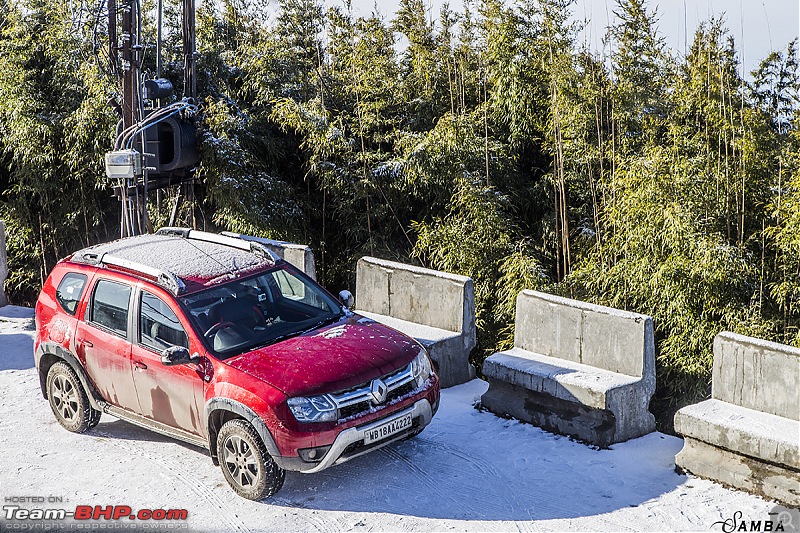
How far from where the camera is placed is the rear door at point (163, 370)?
5.60m

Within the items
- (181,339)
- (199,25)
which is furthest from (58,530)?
(199,25)

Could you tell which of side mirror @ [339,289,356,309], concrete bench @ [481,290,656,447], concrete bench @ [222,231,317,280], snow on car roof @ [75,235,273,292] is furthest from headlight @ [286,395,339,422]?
concrete bench @ [222,231,317,280]

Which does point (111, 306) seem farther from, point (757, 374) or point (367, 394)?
point (757, 374)

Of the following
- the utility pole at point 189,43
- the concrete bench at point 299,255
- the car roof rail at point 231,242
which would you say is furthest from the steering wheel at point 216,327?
the utility pole at point 189,43

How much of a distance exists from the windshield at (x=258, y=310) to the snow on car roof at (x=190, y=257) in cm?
11

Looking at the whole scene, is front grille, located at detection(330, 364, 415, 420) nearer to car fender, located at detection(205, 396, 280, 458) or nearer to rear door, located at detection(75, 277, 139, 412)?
car fender, located at detection(205, 396, 280, 458)

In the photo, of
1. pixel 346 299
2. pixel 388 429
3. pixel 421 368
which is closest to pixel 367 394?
pixel 388 429

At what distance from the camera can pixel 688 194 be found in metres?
8.66

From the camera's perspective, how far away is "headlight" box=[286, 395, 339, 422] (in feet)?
16.8

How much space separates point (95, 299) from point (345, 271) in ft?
17.5

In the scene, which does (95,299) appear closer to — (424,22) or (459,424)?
(459,424)

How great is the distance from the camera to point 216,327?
5.75 meters

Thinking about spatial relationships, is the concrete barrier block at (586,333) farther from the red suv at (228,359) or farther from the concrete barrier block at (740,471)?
the red suv at (228,359)

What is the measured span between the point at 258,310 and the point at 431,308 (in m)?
1.92
